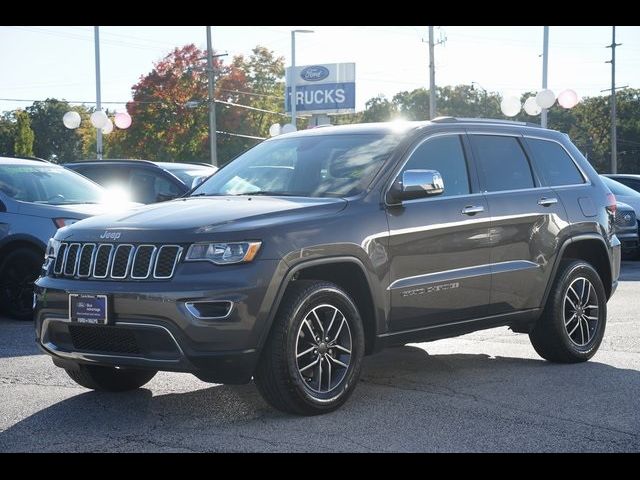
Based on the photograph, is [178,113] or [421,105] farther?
[421,105]

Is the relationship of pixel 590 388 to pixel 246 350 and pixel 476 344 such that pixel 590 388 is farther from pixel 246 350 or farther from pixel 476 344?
pixel 246 350

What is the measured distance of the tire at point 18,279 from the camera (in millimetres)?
10805

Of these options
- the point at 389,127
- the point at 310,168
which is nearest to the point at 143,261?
the point at 310,168

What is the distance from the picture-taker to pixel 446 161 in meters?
7.38

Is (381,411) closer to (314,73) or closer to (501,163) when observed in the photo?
(501,163)

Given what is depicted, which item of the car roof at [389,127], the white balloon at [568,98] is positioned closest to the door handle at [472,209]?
the car roof at [389,127]

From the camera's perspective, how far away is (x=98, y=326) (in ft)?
19.6

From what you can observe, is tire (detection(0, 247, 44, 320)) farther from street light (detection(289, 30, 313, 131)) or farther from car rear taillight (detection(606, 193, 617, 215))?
street light (detection(289, 30, 313, 131))

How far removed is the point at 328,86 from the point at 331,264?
58.8 meters

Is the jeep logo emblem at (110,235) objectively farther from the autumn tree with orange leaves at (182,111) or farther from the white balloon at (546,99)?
the autumn tree with orange leaves at (182,111)

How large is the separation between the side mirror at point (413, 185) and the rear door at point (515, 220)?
0.83 m

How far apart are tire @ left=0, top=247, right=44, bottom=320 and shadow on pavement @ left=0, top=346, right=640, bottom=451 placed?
4167 millimetres
